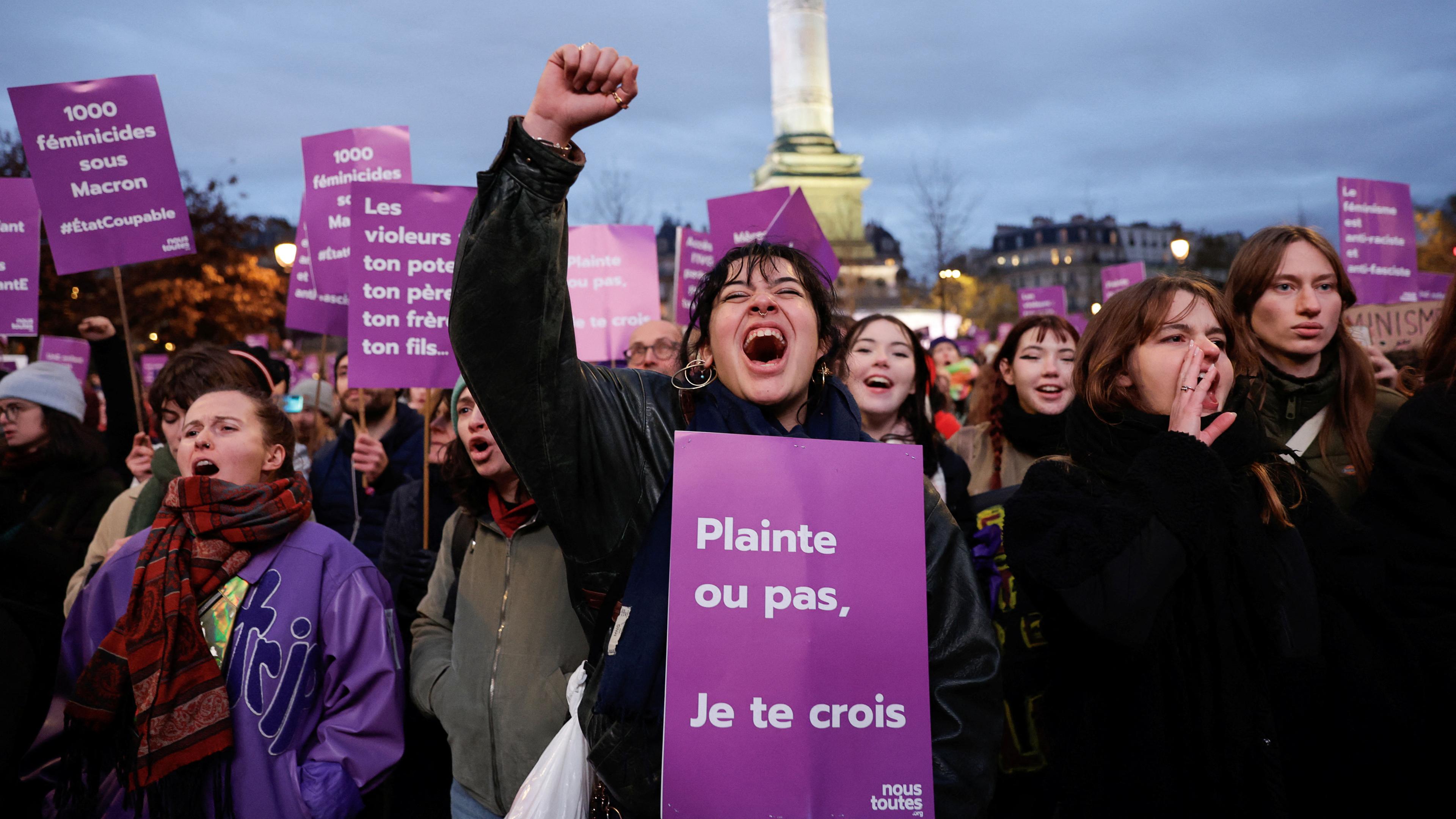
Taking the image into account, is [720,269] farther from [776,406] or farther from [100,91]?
[100,91]

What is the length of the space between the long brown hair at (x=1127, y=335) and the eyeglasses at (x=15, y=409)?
4.80 metres

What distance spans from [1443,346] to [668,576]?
90.6 inches

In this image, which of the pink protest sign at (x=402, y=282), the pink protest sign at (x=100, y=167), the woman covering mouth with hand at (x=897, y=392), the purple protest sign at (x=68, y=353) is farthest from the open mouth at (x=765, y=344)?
the purple protest sign at (x=68, y=353)

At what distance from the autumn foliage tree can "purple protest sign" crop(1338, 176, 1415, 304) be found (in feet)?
73.1

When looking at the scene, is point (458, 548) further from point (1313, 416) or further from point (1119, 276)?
point (1119, 276)

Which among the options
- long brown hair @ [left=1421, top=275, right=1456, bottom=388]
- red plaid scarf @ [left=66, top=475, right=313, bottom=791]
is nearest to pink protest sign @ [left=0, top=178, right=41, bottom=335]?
red plaid scarf @ [left=66, top=475, right=313, bottom=791]

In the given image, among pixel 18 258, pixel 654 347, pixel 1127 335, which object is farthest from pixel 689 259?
pixel 1127 335

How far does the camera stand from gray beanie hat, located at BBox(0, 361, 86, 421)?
4.78 meters

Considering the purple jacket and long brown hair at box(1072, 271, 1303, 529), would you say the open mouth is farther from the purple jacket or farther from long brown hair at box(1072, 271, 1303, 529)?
the purple jacket

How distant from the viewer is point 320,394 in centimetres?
679

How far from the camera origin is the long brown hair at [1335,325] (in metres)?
A: 3.07

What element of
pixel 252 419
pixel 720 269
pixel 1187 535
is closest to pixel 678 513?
pixel 720 269

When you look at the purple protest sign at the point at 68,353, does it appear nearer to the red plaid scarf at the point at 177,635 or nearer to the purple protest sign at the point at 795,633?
the red plaid scarf at the point at 177,635

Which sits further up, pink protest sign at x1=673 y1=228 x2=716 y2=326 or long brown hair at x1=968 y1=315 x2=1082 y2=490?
pink protest sign at x1=673 y1=228 x2=716 y2=326
